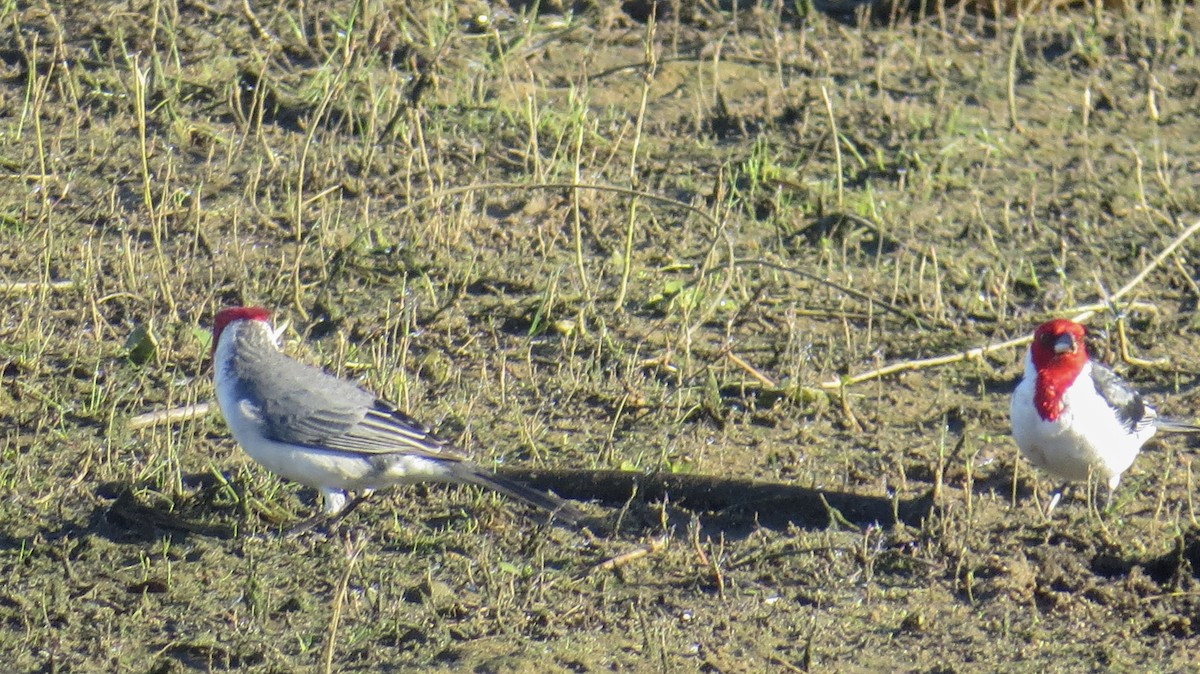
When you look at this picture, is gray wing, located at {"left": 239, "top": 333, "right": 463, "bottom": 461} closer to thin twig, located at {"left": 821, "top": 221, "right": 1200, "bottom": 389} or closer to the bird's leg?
thin twig, located at {"left": 821, "top": 221, "right": 1200, "bottom": 389}

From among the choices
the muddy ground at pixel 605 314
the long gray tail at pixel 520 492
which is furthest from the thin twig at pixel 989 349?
the long gray tail at pixel 520 492

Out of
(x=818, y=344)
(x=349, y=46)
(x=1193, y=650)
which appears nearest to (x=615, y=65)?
(x=349, y=46)

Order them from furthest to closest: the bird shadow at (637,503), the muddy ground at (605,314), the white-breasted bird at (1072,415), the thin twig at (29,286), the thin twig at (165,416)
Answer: the thin twig at (29,286) → the thin twig at (165,416) → the white-breasted bird at (1072,415) → the bird shadow at (637,503) → the muddy ground at (605,314)

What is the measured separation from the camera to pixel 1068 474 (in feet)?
21.9

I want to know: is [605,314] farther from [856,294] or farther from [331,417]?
[331,417]

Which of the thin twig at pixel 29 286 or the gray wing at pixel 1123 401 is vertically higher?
the gray wing at pixel 1123 401

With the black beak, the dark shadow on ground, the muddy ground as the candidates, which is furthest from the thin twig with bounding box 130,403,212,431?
the black beak

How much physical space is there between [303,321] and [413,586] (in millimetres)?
2372

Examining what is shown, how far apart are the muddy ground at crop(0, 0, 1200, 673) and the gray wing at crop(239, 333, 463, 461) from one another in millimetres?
314

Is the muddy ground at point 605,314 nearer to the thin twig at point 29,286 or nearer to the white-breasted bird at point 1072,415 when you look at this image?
the thin twig at point 29,286

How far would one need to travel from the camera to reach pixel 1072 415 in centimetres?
659

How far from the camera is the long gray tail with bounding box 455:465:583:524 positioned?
6.16 meters

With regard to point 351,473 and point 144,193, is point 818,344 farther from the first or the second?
point 144,193

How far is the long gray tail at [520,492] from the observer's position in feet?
20.2
